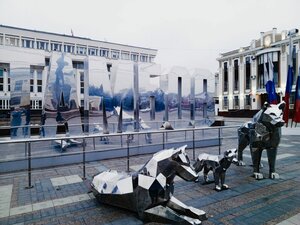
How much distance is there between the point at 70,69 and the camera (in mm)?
10023

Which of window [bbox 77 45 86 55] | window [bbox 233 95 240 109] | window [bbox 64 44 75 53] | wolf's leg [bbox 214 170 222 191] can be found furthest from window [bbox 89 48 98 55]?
wolf's leg [bbox 214 170 222 191]

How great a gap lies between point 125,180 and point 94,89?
7681 millimetres

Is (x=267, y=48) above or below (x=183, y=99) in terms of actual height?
above

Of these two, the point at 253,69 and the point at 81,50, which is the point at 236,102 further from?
the point at 81,50

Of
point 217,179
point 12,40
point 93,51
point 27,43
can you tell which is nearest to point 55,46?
point 27,43

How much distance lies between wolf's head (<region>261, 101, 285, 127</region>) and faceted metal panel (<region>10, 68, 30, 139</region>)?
8524mm

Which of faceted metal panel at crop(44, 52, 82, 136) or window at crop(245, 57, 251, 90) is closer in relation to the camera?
faceted metal panel at crop(44, 52, 82, 136)

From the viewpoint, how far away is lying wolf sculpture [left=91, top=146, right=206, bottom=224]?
3180 millimetres

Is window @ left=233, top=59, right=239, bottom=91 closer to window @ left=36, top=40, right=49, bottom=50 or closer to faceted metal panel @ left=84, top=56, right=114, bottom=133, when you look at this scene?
window @ left=36, top=40, right=49, bottom=50

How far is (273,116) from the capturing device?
4.84 meters

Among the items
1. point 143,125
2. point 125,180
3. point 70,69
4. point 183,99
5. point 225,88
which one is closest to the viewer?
point 125,180

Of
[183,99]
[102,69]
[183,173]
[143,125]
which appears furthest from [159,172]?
[183,99]

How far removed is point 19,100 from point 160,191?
26.6 ft

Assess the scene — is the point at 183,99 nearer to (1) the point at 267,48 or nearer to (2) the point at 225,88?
(1) the point at 267,48
